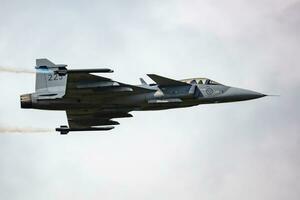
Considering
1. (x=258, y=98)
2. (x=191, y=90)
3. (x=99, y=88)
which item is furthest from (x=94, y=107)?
(x=258, y=98)

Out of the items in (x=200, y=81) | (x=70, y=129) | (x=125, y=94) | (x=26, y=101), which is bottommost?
(x=70, y=129)

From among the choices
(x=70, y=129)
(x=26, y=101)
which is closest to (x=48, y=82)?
(x=26, y=101)

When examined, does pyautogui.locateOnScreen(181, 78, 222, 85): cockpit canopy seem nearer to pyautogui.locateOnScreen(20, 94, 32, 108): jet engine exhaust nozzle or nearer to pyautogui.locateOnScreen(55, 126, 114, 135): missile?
pyautogui.locateOnScreen(55, 126, 114, 135): missile

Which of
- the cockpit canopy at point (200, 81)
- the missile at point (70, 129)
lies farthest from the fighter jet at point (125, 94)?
the missile at point (70, 129)

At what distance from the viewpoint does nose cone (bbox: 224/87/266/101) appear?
45094mm

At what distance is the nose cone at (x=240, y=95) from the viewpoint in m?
45.1

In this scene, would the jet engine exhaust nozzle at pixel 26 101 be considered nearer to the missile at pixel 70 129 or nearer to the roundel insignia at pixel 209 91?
the missile at pixel 70 129

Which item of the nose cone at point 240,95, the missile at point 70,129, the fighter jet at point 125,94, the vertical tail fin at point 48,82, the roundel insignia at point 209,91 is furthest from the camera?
the missile at point 70,129

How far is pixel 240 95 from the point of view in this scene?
45156 millimetres

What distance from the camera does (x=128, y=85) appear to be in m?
44.7

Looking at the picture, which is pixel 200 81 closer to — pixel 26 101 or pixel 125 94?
pixel 125 94

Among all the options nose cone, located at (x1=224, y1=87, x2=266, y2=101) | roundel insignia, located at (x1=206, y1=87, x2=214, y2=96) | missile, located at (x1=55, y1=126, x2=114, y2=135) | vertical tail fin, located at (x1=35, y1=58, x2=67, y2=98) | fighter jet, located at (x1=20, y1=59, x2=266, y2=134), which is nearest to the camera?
fighter jet, located at (x1=20, y1=59, x2=266, y2=134)

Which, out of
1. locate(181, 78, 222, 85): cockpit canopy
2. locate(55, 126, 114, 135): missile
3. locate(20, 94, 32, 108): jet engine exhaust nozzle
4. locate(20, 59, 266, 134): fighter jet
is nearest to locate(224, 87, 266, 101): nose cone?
locate(20, 59, 266, 134): fighter jet

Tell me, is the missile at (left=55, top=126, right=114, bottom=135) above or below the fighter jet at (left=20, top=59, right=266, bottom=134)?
below
